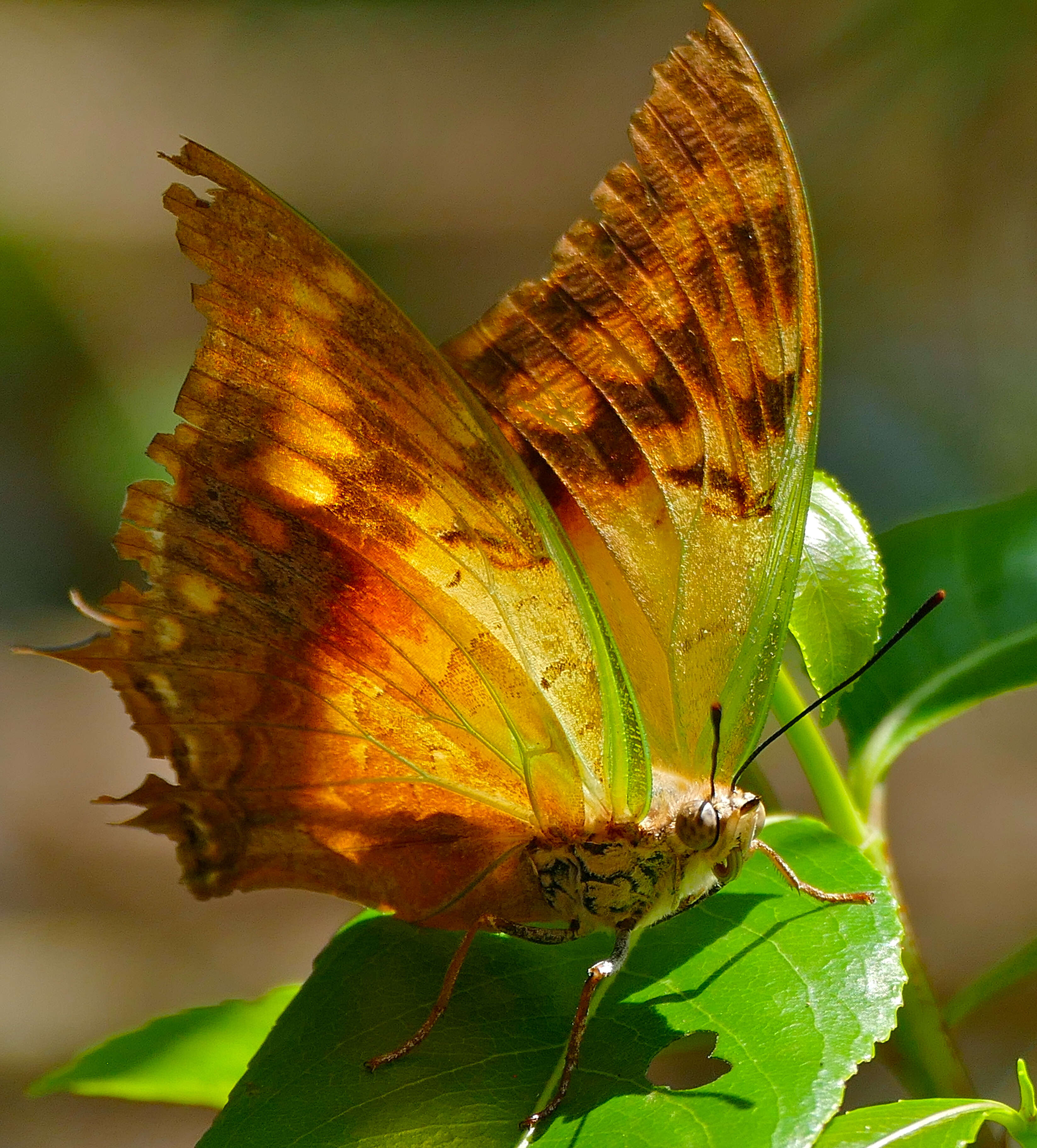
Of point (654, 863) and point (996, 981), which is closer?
point (654, 863)

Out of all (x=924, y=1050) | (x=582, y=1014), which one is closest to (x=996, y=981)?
(x=924, y=1050)

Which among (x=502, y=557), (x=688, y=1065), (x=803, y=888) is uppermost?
(x=502, y=557)

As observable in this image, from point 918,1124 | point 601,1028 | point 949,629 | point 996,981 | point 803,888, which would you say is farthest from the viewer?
point 949,629

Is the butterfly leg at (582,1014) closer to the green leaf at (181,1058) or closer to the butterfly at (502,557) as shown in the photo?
the butterfly at (502,557)

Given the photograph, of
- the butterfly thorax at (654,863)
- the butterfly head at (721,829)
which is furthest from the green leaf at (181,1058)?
the butterfly head at (721,829)

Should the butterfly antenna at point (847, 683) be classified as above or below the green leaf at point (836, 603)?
below

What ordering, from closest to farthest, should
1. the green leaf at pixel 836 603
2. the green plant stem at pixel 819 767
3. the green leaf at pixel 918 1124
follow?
the green leaf at pixel 918 1124
the green leaf at pixel 836 603
the green plant stem at pixel 819 767

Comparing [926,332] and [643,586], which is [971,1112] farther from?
[926,332]

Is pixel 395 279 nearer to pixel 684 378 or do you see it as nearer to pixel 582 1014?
pixel 684 378
